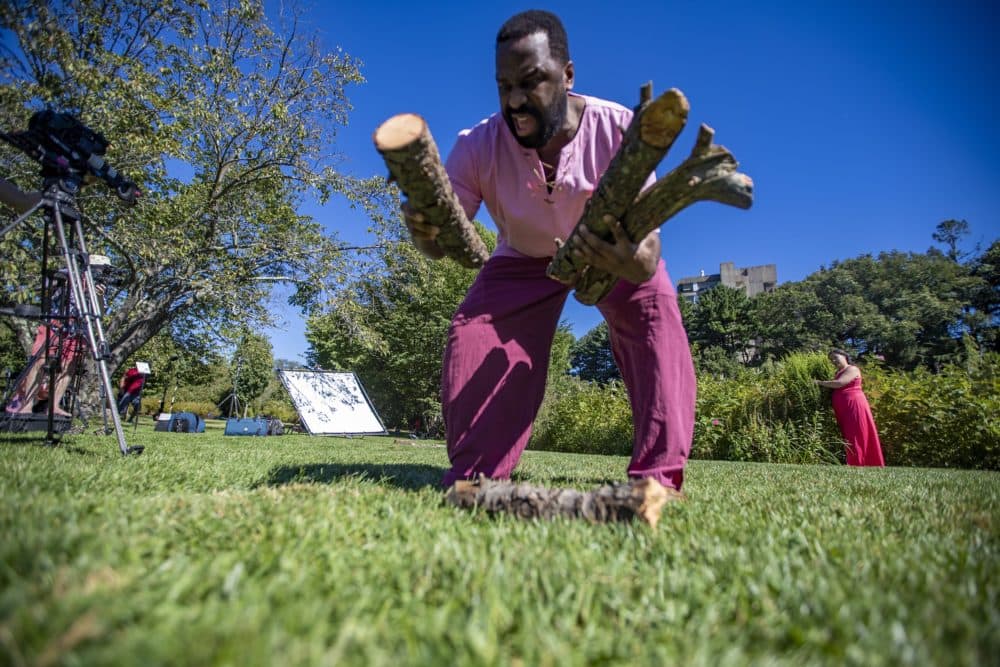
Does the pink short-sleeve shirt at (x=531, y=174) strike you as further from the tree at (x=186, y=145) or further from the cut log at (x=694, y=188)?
the tree at (x=186, y=145)

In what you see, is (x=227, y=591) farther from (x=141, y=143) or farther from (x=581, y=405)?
(x=581, y=405)

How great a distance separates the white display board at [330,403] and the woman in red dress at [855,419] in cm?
1082

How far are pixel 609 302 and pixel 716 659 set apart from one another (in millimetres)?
1968

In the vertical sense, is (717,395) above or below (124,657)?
above

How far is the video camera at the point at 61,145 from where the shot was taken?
3.44m

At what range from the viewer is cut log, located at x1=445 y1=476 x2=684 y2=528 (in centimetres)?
166

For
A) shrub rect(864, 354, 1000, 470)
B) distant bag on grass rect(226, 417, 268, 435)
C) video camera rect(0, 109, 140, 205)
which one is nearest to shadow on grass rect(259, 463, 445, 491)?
video camera rect(0, 109, 140, 205)

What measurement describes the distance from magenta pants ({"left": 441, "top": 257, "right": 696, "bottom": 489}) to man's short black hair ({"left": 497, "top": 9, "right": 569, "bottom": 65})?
3.31ft

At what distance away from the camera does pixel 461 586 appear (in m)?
1.01

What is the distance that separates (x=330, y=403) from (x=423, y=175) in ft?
45.4

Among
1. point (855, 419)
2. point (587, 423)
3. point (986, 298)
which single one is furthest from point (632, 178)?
point (986, 298)

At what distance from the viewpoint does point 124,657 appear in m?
0.58

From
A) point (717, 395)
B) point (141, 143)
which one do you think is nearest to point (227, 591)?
point (717, 395)

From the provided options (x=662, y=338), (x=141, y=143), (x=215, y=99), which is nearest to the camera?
(x=662, y=338)
